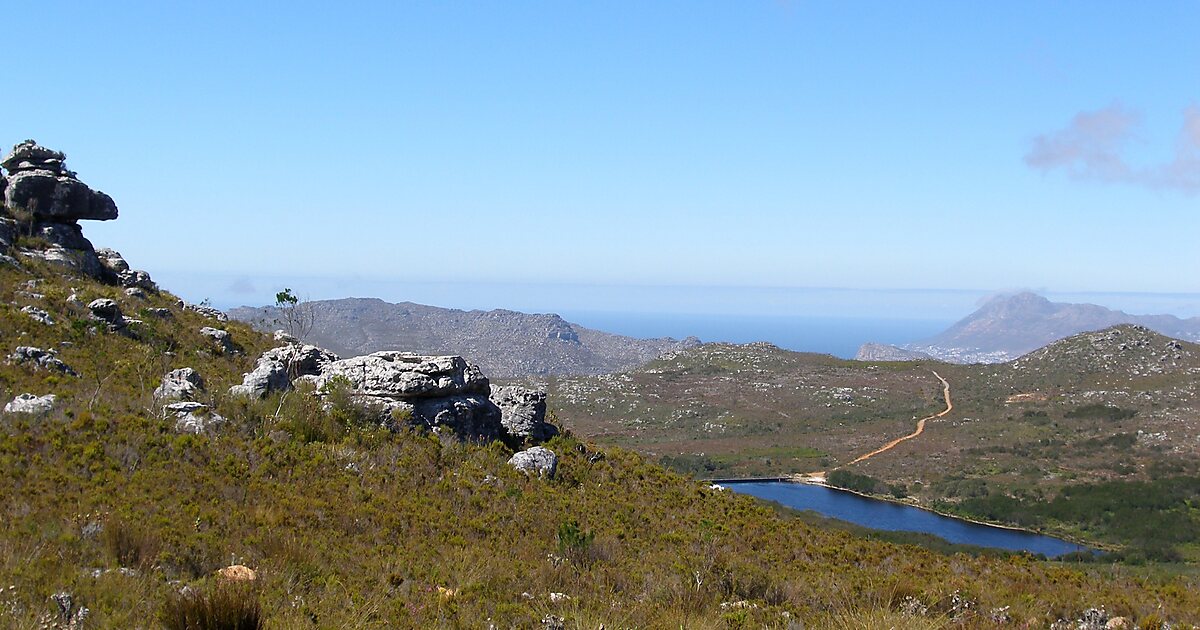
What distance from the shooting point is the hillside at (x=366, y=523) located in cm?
728

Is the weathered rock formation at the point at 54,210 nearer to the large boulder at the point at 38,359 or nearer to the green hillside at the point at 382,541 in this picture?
the green hillside at the point at 382,541

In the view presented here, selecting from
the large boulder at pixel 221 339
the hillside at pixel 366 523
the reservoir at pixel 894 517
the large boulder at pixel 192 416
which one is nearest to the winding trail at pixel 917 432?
the reservoir at pixel 894 517

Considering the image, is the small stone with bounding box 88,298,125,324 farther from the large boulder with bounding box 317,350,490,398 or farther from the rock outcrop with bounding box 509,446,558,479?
the rock outcrop with bounding box 509,446,558,479

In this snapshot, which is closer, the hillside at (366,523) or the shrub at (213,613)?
the shrub at (213,613)

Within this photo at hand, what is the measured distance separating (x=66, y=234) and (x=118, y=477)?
23760 mm

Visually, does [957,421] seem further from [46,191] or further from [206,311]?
[46,191]

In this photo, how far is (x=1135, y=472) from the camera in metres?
59.3

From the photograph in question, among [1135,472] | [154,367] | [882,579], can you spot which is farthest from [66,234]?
[1135,472]

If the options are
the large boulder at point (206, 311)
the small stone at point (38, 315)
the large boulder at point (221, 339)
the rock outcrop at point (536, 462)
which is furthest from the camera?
the large boulder at point (206, 311)

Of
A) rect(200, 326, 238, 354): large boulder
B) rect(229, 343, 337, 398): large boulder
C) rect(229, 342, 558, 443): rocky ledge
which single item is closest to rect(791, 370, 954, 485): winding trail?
rect(229, 342, 558, 443): rocky ledge

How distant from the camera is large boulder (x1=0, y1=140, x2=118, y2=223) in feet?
91.0

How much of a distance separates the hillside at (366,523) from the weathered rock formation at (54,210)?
6496 mm

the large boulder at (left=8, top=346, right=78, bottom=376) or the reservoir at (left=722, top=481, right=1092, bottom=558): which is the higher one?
the large boulder at (left=8, top=346, right=78, bottom=376)

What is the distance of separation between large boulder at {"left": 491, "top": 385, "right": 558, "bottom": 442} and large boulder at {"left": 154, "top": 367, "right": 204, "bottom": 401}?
7.53m
